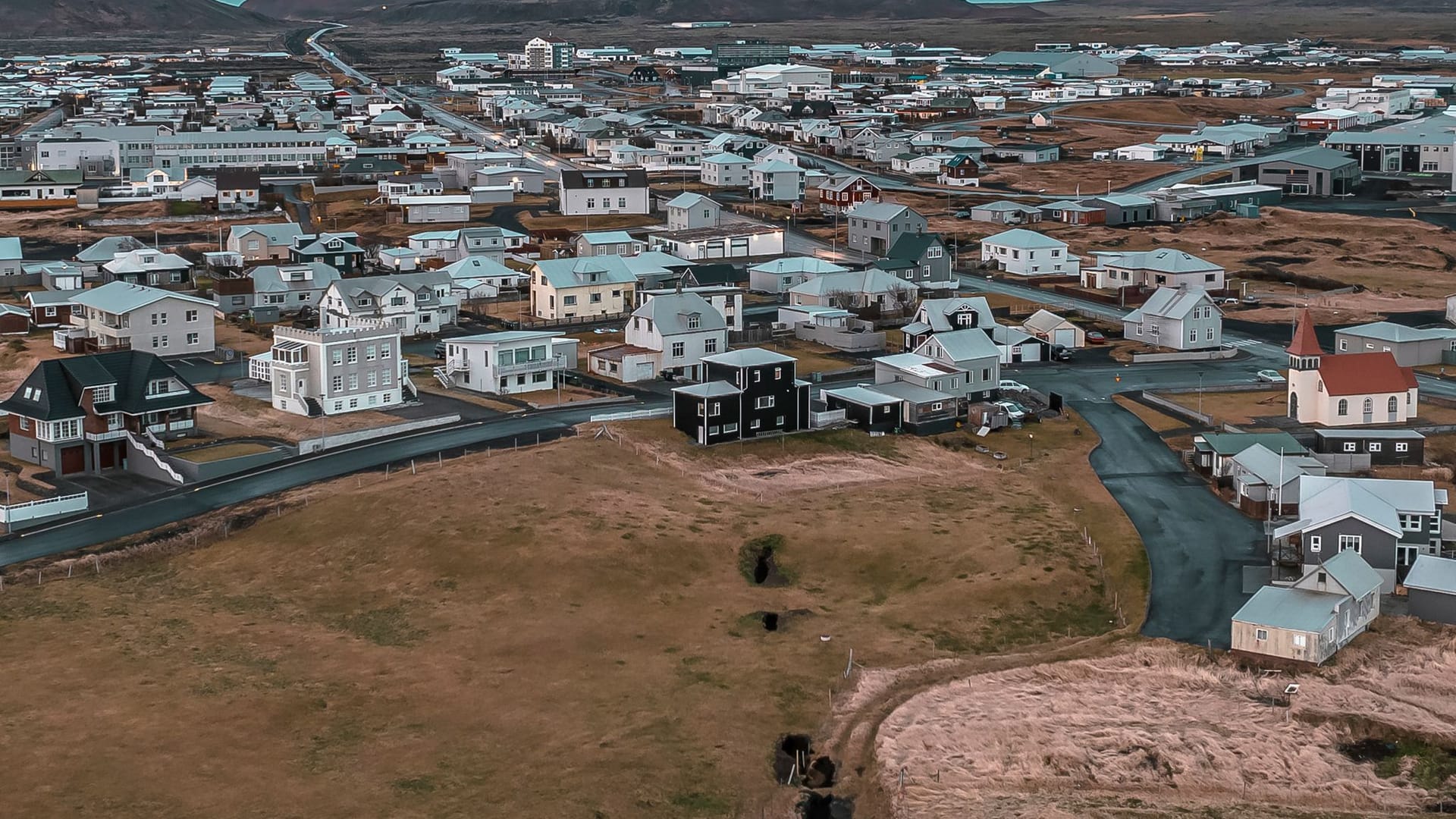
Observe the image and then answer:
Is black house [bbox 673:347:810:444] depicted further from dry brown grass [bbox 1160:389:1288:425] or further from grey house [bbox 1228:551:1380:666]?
grey house [bbox 1228:551:1380:666]

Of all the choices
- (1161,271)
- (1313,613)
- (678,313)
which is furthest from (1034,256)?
(1313,613)

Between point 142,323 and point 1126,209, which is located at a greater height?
point 1126,209

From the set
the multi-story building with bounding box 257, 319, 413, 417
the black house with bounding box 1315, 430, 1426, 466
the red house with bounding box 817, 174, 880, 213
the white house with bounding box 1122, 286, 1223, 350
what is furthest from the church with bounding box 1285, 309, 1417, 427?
the red house with bounding box 817, 174, 880, 213

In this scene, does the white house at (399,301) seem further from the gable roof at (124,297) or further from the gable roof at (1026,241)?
the gable roof at (1026,241)

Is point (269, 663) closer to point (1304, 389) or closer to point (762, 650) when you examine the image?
point (762, 650)

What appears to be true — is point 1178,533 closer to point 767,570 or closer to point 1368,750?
point 767,570

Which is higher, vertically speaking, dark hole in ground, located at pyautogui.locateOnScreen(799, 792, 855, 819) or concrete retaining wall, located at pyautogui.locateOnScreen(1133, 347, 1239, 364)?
concrete retaining wall, located at pyautogui.locateOnScreen(1133, 347, 1239, 364)
